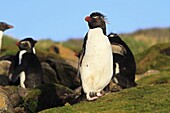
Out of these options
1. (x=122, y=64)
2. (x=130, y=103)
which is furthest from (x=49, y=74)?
(x=130, y=103)

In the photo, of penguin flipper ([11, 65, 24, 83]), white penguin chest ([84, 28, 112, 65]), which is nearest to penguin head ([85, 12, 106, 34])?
white penguin chest ([84, 28, 112, 65])

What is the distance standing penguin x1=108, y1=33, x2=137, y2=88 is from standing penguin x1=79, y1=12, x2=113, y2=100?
2838mm

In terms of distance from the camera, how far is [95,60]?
1062cm

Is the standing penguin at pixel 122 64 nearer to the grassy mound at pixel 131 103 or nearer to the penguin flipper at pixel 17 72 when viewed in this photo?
the grassy mound at pixel 131 103

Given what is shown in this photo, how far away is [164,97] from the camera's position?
980 cm

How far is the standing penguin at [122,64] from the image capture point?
13.9 meters

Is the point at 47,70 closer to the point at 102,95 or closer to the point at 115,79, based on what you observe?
the point at 115,79

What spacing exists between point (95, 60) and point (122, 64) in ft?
11.8

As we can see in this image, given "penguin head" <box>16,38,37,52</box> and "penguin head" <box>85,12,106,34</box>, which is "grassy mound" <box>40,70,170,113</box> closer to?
"penguin head" <box>85,12,106,34</box>

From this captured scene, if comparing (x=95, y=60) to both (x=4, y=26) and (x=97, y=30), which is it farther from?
(x=4, y=26)

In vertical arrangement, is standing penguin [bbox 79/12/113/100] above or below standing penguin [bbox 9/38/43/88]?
above

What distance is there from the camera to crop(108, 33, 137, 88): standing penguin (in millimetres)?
13930

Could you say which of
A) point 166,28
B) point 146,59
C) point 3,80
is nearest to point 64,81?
point 3,80

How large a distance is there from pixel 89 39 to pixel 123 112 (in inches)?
91.3
